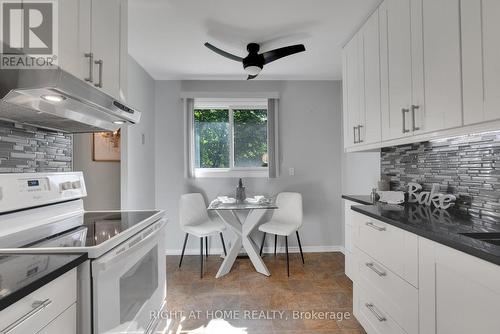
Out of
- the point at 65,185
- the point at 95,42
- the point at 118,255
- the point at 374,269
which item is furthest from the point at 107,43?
the point at 374,269

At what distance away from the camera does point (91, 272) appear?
880 mm

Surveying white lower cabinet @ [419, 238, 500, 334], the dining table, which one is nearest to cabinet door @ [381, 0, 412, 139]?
white lower cabinet @ [419, 238, 500, 334]

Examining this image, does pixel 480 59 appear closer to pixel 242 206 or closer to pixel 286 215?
pixel 242 206

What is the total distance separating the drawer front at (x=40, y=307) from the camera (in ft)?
1.95

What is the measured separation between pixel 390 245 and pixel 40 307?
1.51 m

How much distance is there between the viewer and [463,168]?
4.90 feet

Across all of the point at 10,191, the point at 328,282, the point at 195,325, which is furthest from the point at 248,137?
the point at 10,191

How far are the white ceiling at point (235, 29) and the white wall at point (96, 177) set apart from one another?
1188 millimetres

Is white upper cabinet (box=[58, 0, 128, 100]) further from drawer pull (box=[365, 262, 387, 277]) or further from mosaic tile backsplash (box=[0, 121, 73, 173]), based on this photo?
drawer pull (box=[365, 262, 387, 277])

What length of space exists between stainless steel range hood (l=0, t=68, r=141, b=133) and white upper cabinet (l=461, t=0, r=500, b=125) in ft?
5.59

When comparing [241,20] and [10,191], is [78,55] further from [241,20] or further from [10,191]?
[241,20]

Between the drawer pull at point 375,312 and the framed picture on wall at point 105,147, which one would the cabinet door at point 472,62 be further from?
the framed picture on wall at point 105,147

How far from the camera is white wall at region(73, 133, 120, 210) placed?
9.27 feet

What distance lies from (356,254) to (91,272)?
1.61 metres
